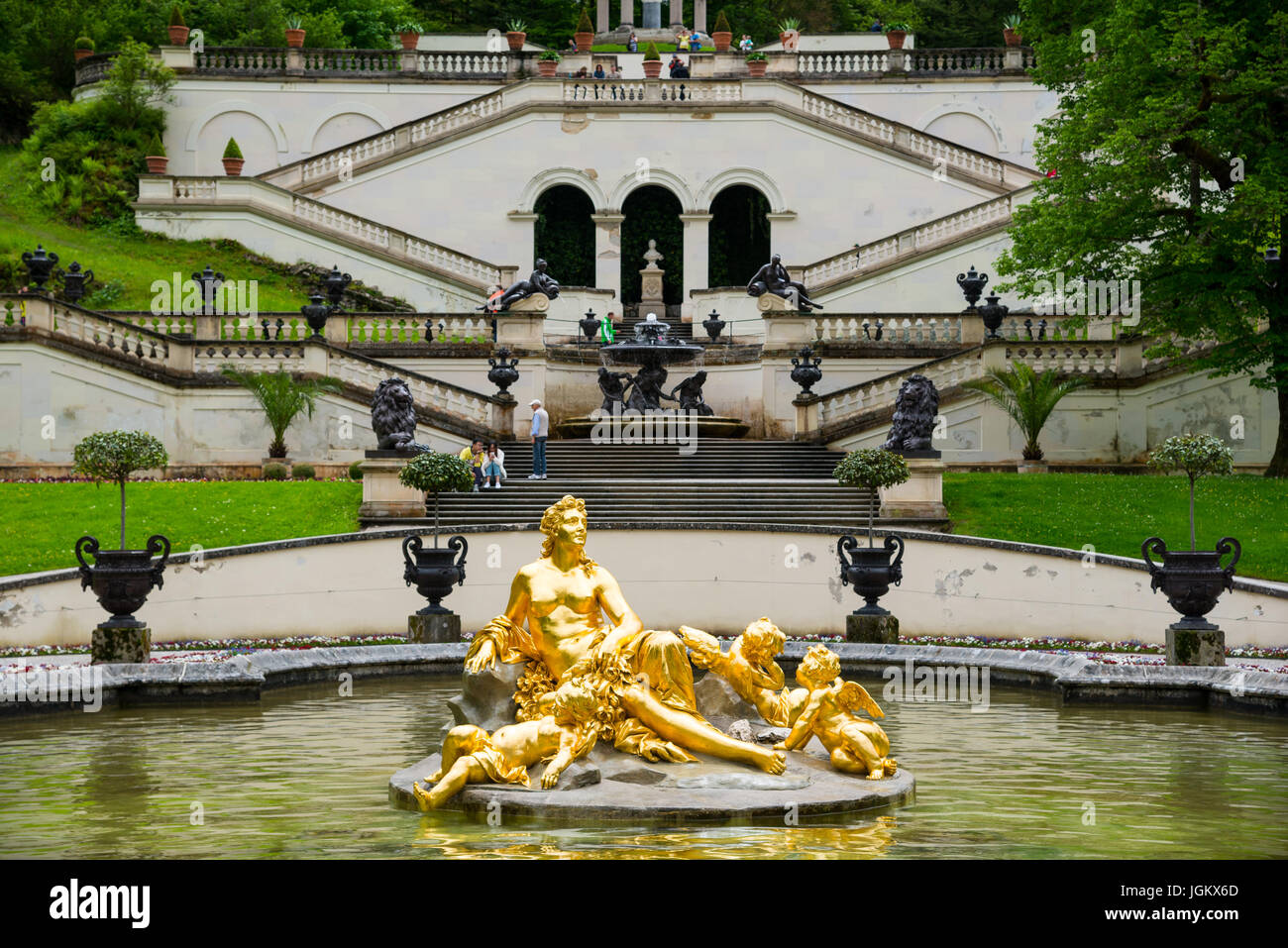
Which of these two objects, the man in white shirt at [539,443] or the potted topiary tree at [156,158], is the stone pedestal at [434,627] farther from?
the potted topiary tree at [156,158]

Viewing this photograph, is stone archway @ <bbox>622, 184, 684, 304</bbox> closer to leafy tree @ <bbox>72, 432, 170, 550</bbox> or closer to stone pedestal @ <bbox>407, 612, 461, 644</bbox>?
leafy tree @ <bbox>72, 432, 170, 550</bbox>

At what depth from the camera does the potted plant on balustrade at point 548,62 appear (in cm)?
5125

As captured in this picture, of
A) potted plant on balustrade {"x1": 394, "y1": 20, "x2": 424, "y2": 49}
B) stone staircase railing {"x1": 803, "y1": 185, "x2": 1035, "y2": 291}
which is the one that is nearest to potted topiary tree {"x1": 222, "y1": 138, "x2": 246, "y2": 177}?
potted plant on balustrade {"x1": 394, "y1": 20, "x2": 424, "y2": 49}

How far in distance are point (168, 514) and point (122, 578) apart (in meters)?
8.79

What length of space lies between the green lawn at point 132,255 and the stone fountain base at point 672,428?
9.38 metres

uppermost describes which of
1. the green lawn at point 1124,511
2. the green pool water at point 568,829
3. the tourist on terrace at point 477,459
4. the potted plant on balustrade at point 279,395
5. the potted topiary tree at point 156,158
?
the potted topiary tree at point 156,158

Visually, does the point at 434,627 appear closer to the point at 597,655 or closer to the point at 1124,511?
the point at 597,655

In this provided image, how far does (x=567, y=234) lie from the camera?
161 ft

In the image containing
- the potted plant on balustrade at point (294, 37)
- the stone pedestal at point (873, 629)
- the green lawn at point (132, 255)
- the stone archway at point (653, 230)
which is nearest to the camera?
the stone pedestal at point (873, 629)

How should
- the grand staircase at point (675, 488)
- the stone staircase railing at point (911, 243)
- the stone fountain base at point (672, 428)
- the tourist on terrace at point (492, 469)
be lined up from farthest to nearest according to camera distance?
the stone staircase railing at point (911, 243), the stone fountain base at point (672, 428), the tourist on terrace at point (492, 469), the grand staircase at point (675, 488)

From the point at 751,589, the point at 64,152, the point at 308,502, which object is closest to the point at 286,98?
the point at 64,152

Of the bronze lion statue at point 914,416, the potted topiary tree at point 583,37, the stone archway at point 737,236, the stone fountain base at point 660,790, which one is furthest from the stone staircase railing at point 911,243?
the stone fountain base at point 660,790

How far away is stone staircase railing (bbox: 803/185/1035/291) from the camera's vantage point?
41.4 m
